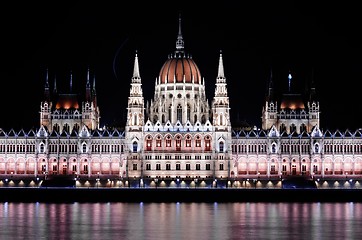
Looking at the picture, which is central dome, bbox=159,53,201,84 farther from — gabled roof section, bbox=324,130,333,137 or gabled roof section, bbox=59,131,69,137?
gabled roof section, bbox=324,130,333,137

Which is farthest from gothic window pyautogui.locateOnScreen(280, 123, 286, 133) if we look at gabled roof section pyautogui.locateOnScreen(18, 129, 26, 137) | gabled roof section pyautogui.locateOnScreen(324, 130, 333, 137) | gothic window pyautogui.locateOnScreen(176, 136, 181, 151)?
gabled roof section pyautogui.locateOnScreen(18, 129, 26, 137)

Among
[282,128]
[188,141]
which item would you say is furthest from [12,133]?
[282,128]

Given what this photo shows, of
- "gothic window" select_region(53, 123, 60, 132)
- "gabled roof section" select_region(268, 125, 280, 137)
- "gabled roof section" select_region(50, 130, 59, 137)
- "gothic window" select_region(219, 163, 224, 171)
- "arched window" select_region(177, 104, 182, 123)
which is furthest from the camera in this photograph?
"gothic window" select_region(53, 123, 60, 132)

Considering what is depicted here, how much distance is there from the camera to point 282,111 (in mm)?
184375

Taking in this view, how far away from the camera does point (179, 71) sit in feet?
591

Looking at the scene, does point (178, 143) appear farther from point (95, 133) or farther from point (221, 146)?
point (95, 133)

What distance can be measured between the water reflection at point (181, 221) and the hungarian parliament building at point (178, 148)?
124 ft

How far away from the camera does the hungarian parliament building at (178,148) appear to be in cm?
16875

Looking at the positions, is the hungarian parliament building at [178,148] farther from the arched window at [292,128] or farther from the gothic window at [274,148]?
the arched window at [292,128]

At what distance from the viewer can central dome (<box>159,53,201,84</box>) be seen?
179875 millimetres

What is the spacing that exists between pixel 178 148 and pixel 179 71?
52.5 ft

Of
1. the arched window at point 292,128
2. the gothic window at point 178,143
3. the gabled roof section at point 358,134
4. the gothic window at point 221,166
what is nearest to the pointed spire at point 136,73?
the gothic window at point 178,143

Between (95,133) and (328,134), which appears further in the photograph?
(328,134)

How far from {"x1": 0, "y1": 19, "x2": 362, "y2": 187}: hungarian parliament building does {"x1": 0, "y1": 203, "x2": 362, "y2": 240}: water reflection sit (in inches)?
1483
